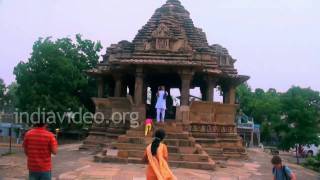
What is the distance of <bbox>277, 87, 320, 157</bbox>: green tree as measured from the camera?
97.8ft

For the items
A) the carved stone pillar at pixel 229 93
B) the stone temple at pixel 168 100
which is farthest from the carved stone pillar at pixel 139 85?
the carved stone pillar at pixel 229 93

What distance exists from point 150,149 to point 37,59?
21.4 meters

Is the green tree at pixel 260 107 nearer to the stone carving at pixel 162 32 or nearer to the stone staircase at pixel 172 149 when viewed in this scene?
the stone carving at pixel 162 32

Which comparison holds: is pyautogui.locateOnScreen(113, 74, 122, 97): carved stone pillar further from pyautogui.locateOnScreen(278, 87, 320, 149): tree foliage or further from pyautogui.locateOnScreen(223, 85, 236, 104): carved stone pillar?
pyautogui.locateOnScreen(278, 87, 320, 149): tree foliage

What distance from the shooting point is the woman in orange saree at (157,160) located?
741 cm

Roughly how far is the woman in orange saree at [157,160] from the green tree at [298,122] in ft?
78.5

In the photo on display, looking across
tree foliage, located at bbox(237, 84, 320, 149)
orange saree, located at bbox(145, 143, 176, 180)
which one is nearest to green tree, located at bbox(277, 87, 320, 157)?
tree foliage, located at bbox(237, 84, 320, 149)

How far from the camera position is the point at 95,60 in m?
29.9

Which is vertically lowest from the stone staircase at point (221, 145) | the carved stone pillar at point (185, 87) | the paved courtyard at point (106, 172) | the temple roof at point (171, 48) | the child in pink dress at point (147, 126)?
the paved courtyard at point (106, 172)

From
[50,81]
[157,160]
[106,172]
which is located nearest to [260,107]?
[50,81]

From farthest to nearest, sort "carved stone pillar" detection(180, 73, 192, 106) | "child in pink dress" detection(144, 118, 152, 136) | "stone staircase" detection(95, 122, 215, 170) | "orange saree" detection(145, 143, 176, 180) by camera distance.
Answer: "carved stone pillar" detection(180, 73, 192, 106) → "child in pink dress" detection(144, 118, 152, 136) → "stone staircase" detection(95, 122, 215, 170) → "orange saree" detection(145, 143, 176, 180)

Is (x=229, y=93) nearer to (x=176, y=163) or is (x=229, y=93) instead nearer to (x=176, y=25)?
(x=176, y=25)

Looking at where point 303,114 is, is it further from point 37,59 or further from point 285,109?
point 37,59

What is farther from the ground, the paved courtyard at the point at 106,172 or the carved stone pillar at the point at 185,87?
the carved stone pillar at the point at 185,87
